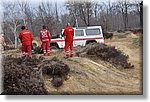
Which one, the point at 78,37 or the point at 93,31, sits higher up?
the point at 93,31

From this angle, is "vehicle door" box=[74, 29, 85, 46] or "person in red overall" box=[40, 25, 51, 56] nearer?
"person in red overall" box=[40, 25, 51, 56]

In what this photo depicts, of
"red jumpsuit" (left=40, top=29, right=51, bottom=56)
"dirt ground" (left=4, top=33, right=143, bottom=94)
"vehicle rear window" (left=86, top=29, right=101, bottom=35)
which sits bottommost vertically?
"dirt ground" (left=4, top=33, right=143, bottom=94)

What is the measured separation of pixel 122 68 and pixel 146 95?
67cm

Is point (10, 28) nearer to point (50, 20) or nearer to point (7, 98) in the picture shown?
point (50, 20)

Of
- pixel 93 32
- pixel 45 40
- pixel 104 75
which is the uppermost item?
pixel 93 32

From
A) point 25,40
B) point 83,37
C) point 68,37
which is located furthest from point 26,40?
point 83,37

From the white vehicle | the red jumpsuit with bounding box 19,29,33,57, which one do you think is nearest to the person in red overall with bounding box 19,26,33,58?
the red jumpsuit with bounding box 19,29,33,57

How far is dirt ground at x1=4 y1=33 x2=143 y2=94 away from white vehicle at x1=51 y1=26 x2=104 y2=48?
0.87 feet

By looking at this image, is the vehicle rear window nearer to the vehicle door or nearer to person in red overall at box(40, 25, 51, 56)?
the vehicle door

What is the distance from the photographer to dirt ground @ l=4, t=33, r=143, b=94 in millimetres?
6051

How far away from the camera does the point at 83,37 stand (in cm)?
693

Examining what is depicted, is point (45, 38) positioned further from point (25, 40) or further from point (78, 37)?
point (78, 37)

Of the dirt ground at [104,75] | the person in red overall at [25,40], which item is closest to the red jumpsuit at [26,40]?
the person in red overall at [25,40]

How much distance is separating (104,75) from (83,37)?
1123mm
